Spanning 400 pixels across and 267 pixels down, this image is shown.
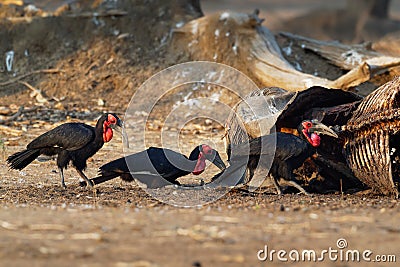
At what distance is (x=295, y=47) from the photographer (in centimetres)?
1337

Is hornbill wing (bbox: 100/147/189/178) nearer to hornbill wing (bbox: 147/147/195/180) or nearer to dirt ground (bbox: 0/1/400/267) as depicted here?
hornbill wing (bbox: 147/147/195/180)

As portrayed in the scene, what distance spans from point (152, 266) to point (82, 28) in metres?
9.78

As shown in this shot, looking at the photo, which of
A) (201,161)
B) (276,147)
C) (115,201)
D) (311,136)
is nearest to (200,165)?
(201,161)

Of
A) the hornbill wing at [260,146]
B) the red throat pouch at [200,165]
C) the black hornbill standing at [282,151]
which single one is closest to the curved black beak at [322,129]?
the black hornbill standing at [282,151]

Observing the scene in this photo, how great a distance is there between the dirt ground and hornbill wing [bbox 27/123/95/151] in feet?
1.53

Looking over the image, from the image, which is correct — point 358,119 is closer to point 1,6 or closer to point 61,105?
point 61,105

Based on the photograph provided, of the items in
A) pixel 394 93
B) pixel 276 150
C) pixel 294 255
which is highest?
pixel 394 93

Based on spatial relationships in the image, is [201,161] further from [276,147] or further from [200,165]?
[276,147]

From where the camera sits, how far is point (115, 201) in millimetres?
7238

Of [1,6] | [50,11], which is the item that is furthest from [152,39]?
[1,6]
